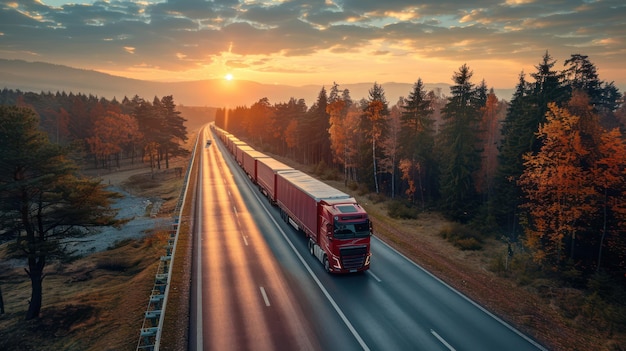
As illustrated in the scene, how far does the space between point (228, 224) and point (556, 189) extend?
2548cm

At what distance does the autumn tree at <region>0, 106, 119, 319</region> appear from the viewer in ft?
65.1

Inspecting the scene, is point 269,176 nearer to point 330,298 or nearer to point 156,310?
point 330,298

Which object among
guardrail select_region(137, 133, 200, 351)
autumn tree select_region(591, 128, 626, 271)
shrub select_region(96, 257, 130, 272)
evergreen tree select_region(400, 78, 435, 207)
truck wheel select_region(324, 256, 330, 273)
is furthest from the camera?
evergreen tree select_region(400, 78, 435, 207)

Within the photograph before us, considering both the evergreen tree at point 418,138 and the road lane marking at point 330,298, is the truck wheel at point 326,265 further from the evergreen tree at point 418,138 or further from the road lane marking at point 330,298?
the evergreen tree at point 418,138

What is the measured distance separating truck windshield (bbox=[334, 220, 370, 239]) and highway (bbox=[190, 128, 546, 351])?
2643 millimetres

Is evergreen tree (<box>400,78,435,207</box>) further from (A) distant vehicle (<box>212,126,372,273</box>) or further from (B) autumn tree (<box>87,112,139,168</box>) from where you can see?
(B) autumn tree (<box>87,112,139,168</box>)

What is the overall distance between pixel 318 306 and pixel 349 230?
177 inches

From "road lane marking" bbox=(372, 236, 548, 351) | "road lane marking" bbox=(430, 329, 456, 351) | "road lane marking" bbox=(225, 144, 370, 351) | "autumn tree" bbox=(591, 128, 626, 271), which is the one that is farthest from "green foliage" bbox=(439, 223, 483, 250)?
"road lane marking" bbox=(430, 329, 456, 351)

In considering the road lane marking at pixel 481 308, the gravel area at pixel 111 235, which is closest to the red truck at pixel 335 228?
the road lane marking at pixel 481 308

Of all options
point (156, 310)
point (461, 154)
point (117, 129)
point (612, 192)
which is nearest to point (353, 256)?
point (156, 310)

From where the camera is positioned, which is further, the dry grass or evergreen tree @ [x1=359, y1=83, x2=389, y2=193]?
evergreen tree @ [x1=359, y1=83, x2=389, y2=193]

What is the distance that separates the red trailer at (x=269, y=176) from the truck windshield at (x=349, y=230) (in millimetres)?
16667

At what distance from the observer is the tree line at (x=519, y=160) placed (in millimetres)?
23844

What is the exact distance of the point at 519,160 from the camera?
3312 centimetres
